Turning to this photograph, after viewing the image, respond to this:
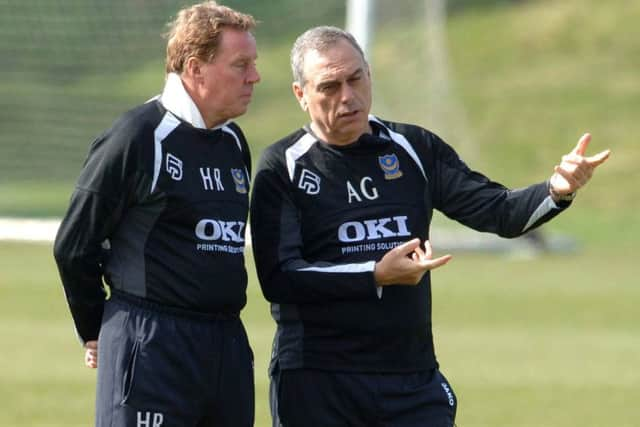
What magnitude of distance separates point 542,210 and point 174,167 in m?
1.45

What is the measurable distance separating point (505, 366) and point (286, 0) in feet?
44.9

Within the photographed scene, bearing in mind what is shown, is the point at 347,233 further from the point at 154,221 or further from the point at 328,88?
the point at 154,221

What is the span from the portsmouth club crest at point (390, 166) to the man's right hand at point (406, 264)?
436 millimetres

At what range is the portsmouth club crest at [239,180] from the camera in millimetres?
5406

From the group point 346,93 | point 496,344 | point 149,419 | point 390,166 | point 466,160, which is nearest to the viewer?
point 149,419

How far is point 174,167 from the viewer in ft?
17.2

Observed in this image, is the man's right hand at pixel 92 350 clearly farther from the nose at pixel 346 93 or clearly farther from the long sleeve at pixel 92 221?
the nose at pixel 346 93

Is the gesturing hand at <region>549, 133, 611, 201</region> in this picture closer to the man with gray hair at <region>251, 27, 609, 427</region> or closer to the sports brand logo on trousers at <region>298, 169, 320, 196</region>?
the man with gray hair at <region>251, 27, 609, 427</region>

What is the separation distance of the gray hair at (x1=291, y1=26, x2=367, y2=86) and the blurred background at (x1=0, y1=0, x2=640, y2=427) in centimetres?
431

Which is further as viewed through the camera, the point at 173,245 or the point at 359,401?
the point at 359,401

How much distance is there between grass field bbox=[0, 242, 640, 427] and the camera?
388 inches

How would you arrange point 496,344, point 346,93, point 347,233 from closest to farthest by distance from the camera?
point 346,93 < point 347,233 < point 496,344

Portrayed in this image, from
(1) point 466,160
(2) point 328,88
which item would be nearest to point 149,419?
(2) point 328,88

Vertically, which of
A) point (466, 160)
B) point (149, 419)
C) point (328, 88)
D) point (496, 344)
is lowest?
point (149, 419)
